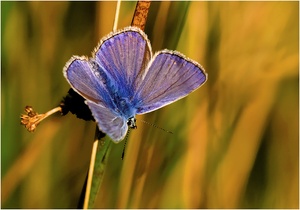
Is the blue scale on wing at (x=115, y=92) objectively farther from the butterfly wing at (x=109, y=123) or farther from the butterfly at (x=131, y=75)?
the butterfly wing at (x=109, y=123)

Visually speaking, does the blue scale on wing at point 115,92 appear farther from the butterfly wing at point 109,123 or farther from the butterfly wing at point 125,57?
the butterfly wing at point 109,123

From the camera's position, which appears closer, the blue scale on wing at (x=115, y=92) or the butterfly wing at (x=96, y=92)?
the butterfly wing at (x=96, y=92)

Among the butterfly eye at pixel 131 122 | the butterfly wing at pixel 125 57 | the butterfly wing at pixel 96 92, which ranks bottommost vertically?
the butterfly eye at pixel 131 122

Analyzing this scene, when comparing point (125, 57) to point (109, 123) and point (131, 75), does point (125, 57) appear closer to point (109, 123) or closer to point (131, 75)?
point (131, 75)

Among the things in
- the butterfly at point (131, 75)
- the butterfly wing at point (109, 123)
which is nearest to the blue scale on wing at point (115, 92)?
the butterfly at point (131, 75)

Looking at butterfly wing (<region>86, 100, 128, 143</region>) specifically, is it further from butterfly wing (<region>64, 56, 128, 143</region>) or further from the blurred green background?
the blurred green background

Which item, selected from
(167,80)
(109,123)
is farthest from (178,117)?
(109,123)

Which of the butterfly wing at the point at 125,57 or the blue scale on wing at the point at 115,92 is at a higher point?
the butterfly wing at the point at 125,57
